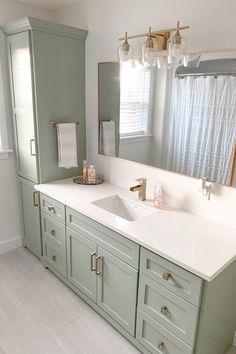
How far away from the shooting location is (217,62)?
161 centimetres

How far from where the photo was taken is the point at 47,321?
2.03 m

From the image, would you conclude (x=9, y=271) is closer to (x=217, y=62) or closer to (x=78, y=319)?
(x=78, y=319)

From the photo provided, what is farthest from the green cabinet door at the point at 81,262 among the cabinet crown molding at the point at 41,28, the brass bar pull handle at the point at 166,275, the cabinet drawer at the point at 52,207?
the cabinet crown molding at the point at 41,28

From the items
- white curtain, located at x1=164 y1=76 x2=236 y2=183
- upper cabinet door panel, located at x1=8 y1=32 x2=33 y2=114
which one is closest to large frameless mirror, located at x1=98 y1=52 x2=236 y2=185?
white curtain, located at x1=164 y1=76 x2=236 y2=183

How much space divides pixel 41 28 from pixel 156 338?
91.5 inches

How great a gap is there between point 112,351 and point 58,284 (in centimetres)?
81

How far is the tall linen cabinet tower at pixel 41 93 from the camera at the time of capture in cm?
216

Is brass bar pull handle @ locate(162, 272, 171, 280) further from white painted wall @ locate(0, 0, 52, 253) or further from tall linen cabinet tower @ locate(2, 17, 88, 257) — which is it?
white painted wall @ locate(0, 0, 52, 253)

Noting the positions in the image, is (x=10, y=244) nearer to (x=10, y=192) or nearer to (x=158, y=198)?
(x=10, y=192)

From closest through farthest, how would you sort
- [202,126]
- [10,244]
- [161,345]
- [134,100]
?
[161,345]
[202,126]
[134,100]
[10,244]

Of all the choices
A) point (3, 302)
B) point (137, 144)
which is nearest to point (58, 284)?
point (3, 302)

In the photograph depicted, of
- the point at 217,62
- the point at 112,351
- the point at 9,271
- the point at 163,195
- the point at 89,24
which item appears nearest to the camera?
the point at 217,62

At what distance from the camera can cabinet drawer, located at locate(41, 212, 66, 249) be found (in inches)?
87.7

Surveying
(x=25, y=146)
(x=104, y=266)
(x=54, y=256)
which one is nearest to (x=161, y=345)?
(x=104, y=266)
